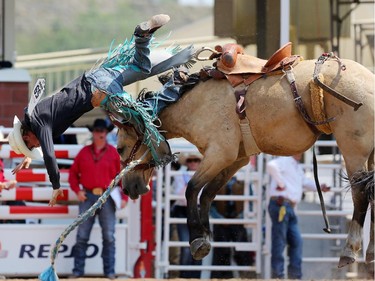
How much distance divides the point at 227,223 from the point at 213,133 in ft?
10.5

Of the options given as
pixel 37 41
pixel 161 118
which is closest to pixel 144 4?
pixel 37 41

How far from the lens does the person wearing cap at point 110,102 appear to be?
930 cm

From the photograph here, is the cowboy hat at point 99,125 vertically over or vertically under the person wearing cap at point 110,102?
under

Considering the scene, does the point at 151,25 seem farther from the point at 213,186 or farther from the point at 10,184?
the point at 10,184

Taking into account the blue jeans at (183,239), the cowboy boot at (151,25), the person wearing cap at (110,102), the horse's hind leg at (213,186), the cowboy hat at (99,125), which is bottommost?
the blue jeans at (183,239)

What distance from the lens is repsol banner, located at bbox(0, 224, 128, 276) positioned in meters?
12.0

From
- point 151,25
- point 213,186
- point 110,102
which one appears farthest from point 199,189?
point 151,25

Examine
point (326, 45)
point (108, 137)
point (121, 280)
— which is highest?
point (326, 45)

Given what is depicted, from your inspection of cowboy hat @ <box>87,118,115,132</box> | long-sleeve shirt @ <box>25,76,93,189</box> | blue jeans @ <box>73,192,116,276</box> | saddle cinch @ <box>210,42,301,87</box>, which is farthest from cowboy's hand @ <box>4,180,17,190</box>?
saddle cinch @ <box>210,42,301,87</box>

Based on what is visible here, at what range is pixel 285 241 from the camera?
41.0ft

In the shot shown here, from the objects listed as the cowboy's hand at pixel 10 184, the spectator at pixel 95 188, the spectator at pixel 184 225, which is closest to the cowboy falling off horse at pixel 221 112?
the cowboy's hand at pixel 10 184

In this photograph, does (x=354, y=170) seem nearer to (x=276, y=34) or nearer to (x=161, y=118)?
(x=161, y=118)

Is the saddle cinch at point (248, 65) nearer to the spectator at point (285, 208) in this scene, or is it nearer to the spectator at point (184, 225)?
the spectator at point (285, 208)

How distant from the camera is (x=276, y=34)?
42.8ft
